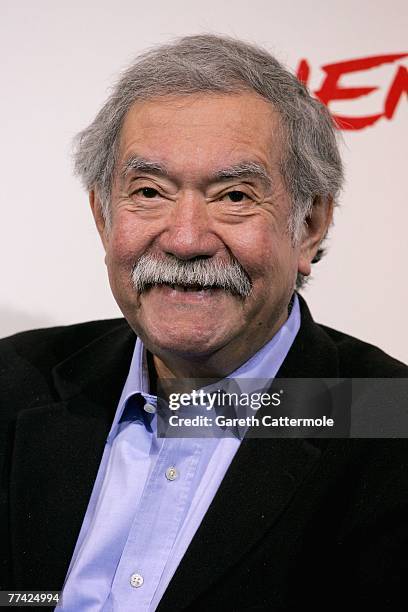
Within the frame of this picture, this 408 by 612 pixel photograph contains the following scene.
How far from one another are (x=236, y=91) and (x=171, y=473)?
0.55m


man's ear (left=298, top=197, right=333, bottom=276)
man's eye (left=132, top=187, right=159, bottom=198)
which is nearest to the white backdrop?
man's ear (left=298, top=197, right=333, bottom=276)

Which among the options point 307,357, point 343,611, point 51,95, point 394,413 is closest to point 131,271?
point 307,357

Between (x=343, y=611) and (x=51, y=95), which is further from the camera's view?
(x=51, y=95)

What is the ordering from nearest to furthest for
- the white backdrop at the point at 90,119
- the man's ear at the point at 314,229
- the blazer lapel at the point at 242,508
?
1. the blazer lapel at the point at 242,508
2. the man's ear at the point at 314,229
3. the white backdrop at the point at 90,119

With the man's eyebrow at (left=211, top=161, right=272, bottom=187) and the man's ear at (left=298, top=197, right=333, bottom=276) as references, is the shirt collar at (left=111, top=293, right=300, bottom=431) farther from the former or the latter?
the man's eyebrow at (left=211, top=161, right=272, bottom=187)

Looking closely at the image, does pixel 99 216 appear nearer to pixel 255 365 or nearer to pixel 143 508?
pixel 255 365

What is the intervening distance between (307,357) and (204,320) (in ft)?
0.67

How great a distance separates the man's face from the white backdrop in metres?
0.48

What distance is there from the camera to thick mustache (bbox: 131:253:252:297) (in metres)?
1.19

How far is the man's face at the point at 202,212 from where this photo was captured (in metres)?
1.19

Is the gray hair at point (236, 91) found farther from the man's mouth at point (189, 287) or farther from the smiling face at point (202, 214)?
the man's mouth at point (189, 287)

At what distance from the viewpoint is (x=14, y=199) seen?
1783 mm

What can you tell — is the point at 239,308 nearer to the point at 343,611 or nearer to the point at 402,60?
the point at 343,611

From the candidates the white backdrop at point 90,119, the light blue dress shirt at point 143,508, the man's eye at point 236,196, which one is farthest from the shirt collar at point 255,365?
the white backdrop at point 90,119
